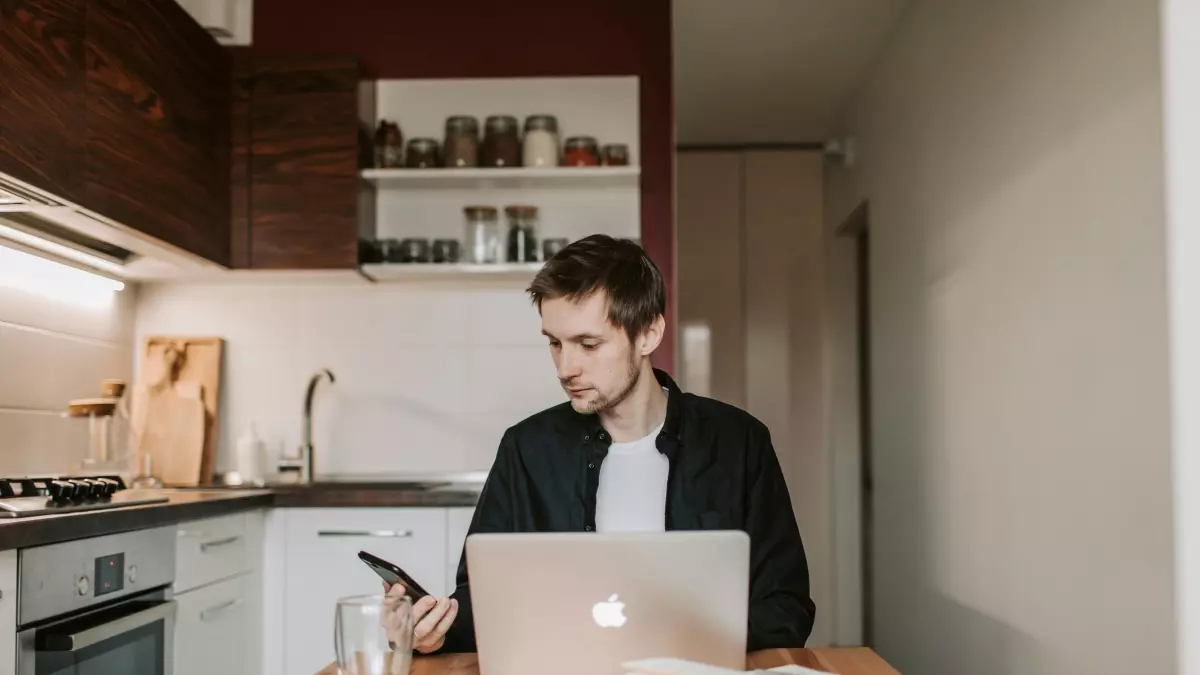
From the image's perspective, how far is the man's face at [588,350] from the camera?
6.61ft

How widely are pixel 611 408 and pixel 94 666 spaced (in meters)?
1.20

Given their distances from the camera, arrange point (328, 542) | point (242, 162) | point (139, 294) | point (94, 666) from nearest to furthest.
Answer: point (94, 666)
point (328, 542)
point (242, 162)
point (139, 294)

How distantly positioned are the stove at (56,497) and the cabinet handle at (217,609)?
Answer: 393 millimetres

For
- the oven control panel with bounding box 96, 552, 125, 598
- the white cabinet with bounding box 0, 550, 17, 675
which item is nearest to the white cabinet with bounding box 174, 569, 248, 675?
the oven control panel with bounding box 96, 552, 125, 598

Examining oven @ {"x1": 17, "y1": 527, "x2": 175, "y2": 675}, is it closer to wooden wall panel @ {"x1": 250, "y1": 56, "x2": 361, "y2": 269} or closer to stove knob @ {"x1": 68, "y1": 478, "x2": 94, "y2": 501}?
stove knob @ {"x1": 68, "y1": 478, "x2": 94, "y2": 501}

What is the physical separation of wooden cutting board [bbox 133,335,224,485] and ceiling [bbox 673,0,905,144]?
2.03 m

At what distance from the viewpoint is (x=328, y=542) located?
11.0ft

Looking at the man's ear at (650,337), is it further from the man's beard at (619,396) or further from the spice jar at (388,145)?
the spice jar at (388,145)

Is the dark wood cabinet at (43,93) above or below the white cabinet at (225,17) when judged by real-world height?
below

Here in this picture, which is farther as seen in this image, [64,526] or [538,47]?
[538,47]

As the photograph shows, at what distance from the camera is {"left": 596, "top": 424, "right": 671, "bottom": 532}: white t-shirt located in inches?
81.8

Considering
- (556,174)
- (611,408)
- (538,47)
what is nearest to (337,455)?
(556,174)

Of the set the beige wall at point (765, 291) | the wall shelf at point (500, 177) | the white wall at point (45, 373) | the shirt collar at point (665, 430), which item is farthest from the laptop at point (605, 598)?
the beige wall at point (765, 291)

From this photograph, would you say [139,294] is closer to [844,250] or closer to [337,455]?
[337,455]
